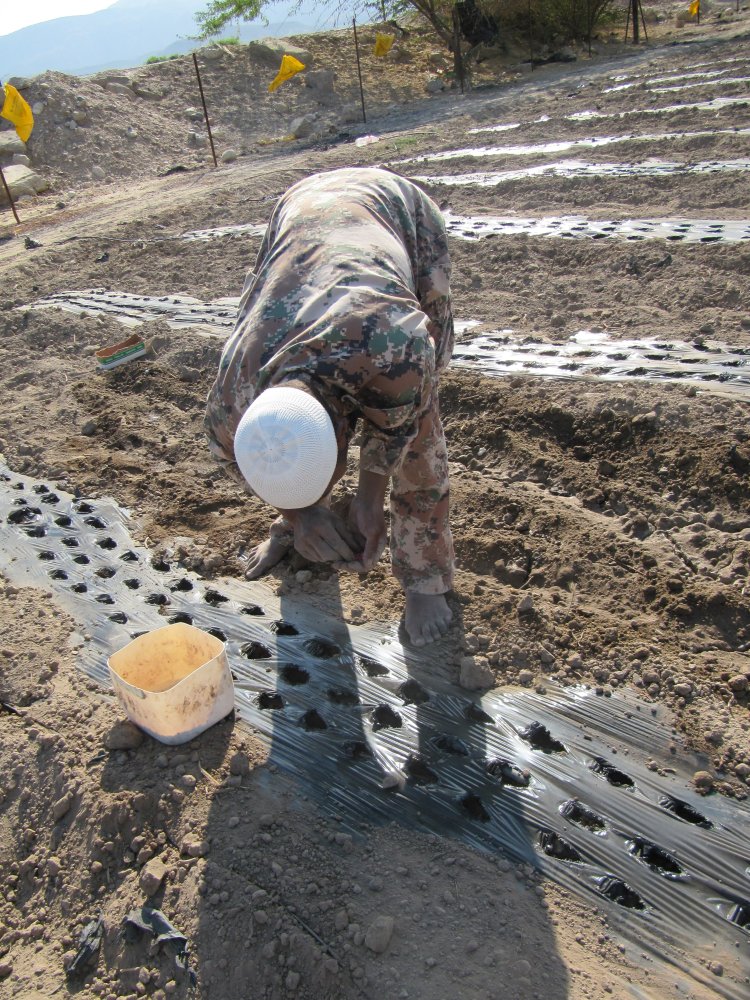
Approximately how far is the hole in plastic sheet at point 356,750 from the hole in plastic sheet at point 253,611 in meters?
0.65

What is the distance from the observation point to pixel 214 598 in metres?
2.73

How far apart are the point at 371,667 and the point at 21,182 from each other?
1184 centimetres

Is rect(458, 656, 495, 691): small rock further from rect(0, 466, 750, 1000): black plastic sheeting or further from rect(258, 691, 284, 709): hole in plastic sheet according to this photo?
rect(258, 691, 284, 709): hole in plastic sheet

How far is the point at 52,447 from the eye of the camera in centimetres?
383

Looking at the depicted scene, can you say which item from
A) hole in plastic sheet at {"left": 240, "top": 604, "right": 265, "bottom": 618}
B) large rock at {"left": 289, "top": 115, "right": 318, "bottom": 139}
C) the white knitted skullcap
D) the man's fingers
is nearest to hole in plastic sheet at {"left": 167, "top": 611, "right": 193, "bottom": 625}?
hole in plastic sheet at {"left": 240, "top": 604, "right": 265, "bottom": 618}

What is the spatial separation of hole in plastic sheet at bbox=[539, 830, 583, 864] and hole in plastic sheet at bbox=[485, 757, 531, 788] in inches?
5.8

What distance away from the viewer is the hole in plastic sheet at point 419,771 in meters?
2.03

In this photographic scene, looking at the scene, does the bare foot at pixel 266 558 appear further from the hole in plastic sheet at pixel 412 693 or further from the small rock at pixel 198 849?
the small rock at pixel 198 849

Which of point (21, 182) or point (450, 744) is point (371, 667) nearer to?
point (450, 744)

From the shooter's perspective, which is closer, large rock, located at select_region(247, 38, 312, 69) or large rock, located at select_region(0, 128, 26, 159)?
large rock, located at select_region(0, 128, 26, 159)

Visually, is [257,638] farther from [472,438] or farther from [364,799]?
[472,438]

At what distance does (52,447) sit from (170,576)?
139 centimetres

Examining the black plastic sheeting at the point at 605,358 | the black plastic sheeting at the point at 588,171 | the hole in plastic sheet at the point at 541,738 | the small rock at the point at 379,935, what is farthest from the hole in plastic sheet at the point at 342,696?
the black plastic sheeting at the point at 588,171

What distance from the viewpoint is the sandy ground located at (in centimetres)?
167
